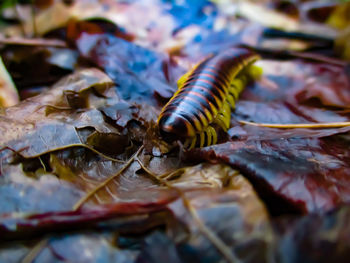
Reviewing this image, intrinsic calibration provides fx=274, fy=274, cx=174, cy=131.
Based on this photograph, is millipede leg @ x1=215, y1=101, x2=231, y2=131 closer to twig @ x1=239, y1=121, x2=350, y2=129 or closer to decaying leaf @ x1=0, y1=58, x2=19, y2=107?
twig @ x1=239, y1=121, x2=350, y2=129

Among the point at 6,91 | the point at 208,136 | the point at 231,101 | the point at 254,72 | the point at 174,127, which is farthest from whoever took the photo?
the point at 254,72

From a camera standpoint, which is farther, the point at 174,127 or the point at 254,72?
the point at 254,72

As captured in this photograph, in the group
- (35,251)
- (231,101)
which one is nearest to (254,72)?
(231,101)

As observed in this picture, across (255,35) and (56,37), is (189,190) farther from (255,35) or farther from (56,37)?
(255,35)

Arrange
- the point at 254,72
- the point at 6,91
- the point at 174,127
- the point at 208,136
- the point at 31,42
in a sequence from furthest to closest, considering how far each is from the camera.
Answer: the point at 254,72 < the point at 31,42 < the point at 6,91 < the point at 208,136 < the point at 174,127

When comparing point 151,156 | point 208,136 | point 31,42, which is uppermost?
point 31,42

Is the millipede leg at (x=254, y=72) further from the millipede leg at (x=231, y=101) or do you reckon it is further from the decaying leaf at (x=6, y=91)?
the decaying leaf at (x=6, y=91)

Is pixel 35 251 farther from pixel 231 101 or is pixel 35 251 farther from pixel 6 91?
pixel 231 101

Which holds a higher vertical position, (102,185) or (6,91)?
(6,91)

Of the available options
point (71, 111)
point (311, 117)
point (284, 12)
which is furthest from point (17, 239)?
point (284, 12)
